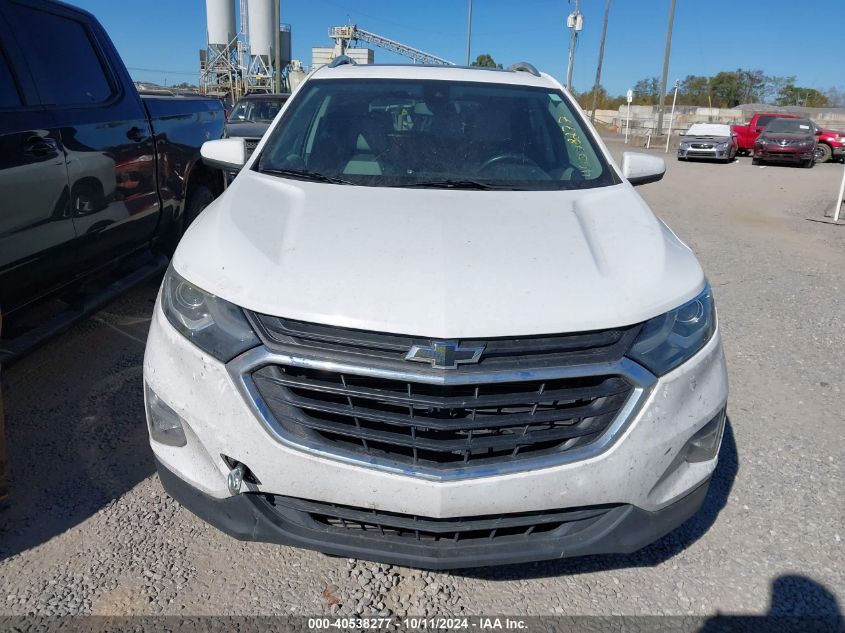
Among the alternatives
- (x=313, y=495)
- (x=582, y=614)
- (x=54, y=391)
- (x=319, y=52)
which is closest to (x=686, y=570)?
(x=582, y=614)

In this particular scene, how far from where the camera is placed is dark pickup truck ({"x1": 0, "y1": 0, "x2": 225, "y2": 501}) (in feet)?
10.9

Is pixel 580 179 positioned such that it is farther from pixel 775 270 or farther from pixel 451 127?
pixel 775 270

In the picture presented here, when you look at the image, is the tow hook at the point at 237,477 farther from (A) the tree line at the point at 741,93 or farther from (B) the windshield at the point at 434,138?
(A) the tree line at the point at 741,93

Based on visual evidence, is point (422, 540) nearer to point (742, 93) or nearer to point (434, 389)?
point (434, 389)

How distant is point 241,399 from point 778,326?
189 inches

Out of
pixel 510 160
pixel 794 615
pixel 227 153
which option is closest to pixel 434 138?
pixel 510 160

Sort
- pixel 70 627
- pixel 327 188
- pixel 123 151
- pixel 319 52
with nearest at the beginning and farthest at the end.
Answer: pixel 70 627
pixel 327 188
pixel 123 151
pixel 319 52

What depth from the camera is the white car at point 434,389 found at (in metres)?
2.02

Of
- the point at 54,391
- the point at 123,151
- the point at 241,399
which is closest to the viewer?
the point at 241,399

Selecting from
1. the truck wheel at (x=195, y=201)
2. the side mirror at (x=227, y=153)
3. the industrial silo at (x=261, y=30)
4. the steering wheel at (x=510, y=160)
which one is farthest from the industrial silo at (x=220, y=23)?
the steering wheel at (x=510, y=160)

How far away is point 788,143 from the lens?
893 inches

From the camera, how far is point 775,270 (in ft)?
24.5

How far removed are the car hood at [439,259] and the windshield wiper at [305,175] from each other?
10cm

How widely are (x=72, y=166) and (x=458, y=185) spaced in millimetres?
2163
